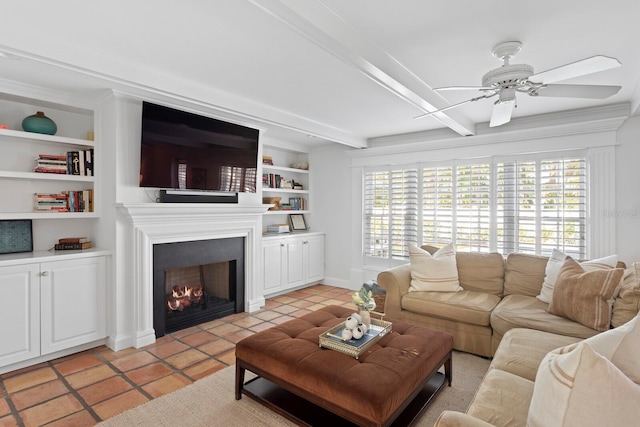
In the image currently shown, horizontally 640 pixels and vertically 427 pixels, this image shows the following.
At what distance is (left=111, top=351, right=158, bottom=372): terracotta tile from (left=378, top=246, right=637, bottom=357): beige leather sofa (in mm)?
2196

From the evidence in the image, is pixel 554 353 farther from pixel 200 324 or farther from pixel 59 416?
pixel 200 324

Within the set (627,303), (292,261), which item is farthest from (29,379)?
(627,303)

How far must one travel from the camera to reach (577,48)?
2.37 meters

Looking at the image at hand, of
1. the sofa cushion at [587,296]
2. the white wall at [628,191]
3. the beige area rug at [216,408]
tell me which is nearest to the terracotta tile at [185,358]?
the beige area rug at [216,408]

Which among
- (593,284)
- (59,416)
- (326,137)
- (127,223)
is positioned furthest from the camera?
(326,137)

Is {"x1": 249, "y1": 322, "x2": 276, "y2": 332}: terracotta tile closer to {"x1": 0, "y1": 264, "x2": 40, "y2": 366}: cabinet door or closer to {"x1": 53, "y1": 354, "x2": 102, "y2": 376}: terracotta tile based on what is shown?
{"x1": 53, "y1": 354, "x2": 102, "y2": 376}: terracotta tile

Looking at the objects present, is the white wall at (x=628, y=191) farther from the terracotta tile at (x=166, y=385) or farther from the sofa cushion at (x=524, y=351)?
the terracotta tile at (x=166, y=385)

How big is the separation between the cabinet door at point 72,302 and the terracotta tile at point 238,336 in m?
1.13

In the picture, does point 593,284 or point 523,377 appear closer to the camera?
point 523,377

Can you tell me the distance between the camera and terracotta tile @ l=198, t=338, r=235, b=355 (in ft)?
10.3

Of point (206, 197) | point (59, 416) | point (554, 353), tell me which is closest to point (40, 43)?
point (206, 197)

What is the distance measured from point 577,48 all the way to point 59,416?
412cm

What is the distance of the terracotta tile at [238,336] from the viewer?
3.42 metres

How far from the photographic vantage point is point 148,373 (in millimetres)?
2725
